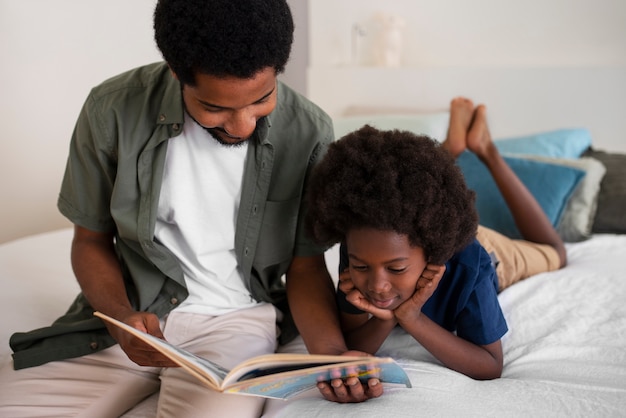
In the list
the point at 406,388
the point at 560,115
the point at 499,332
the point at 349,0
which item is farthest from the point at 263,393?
the point at 349,0

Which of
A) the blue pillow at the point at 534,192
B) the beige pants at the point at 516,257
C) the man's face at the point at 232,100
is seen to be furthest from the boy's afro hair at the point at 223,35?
the blue pillow at the point at 534,192

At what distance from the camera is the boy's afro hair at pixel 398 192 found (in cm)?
111

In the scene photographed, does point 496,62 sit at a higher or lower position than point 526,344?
higher

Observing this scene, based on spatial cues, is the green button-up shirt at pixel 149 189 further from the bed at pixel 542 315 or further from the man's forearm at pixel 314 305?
the bed at pixel 542 315

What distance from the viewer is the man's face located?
1067 millimetres

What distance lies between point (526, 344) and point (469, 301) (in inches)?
9.5

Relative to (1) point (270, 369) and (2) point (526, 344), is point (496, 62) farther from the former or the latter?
(1) point (270, 369)

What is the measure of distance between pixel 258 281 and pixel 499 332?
0.52m

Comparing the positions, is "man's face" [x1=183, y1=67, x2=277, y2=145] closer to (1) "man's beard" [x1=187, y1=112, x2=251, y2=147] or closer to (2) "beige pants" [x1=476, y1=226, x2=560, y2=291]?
(1) "man's beard" [x1=187, y1=112, x2=251, y2=147]

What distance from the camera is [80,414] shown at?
1.17m

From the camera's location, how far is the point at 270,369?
3.11 feet

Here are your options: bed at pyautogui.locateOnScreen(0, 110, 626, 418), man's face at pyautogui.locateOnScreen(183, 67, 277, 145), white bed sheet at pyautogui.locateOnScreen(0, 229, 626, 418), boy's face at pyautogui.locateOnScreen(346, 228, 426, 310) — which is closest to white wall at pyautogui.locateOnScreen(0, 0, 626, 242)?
bed at pyautogui.locateOnScreen(0, 110, 626, 418)

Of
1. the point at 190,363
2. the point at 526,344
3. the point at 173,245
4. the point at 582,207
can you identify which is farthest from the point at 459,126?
the point at 190,363

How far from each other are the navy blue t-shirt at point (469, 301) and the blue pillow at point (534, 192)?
2.69 feet
